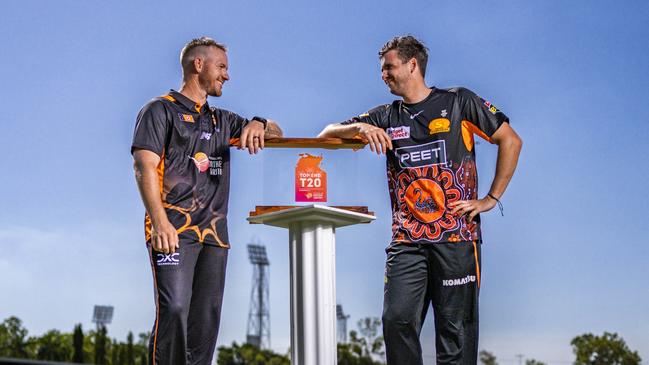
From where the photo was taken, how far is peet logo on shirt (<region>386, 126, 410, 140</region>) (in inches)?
133

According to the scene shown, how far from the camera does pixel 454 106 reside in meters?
3.40

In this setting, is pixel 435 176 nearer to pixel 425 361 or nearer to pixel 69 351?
pixel 425 361

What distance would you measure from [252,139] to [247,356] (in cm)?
3150

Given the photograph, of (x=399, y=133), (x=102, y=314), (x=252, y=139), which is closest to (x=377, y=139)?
(x=399, y=133)

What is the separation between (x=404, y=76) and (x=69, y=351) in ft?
94.4

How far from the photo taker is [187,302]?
3.05 m

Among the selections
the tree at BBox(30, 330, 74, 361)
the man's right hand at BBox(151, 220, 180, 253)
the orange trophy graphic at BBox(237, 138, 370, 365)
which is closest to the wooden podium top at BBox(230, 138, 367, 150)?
the orange trophy graphic at BBox(237, 138, 370, 365)

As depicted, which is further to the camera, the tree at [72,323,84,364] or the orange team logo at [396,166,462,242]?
the tree at [72,323,84,364]

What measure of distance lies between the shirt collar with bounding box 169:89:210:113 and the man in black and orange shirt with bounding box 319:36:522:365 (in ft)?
2.28

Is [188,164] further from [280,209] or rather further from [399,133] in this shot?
[399,133]

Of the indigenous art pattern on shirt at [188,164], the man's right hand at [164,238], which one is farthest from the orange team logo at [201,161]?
the man's right hand at [164,238]

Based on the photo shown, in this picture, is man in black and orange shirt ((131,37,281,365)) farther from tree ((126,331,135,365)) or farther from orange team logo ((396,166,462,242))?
tree ((126,331,135,365))

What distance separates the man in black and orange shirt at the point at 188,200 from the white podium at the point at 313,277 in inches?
13.7

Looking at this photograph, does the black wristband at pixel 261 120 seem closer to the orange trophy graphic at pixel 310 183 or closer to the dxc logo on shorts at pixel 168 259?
the orange trophy graphic at pixel 310 183
